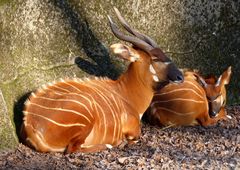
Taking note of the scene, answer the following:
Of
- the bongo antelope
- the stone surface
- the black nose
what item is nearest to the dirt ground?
the bongo antelope

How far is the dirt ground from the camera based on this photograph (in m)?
4.68

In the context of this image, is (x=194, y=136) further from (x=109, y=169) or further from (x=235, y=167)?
(x=109, y=169)

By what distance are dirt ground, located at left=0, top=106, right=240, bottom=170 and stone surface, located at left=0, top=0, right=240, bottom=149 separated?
353mm

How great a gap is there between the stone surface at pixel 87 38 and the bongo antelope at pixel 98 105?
31 cm

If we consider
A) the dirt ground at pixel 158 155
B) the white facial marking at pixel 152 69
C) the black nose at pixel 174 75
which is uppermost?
the white facial marking at pixel 152 69

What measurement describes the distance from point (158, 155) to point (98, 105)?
0.60m

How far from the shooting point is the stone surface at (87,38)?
Result: 206 inches

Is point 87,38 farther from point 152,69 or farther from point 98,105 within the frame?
point 98,105

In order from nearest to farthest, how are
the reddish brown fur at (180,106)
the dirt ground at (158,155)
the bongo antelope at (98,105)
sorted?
the dirt ground at (158,155)
the bongo antelope at (98,105)
the reddish brown fur at (180,106)

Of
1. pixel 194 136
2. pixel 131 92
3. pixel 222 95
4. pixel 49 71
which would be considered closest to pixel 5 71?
pixel 49 71

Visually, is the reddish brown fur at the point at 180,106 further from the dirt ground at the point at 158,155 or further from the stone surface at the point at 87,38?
the stone surface at the point at 87,38

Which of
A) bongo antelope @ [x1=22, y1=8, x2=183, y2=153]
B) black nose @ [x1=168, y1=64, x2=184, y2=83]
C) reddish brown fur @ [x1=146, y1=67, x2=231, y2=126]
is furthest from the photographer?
reddish brown fur @ [x1=146, y1=67, x2=231, y2=126]

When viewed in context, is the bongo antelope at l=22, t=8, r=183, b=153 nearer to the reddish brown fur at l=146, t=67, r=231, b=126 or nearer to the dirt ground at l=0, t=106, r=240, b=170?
the dirt ground at l=0, t=106, r=240, b=170

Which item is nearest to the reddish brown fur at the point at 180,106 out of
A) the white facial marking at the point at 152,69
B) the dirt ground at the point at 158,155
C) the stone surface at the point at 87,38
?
the dirt ground at the point at 158,155
